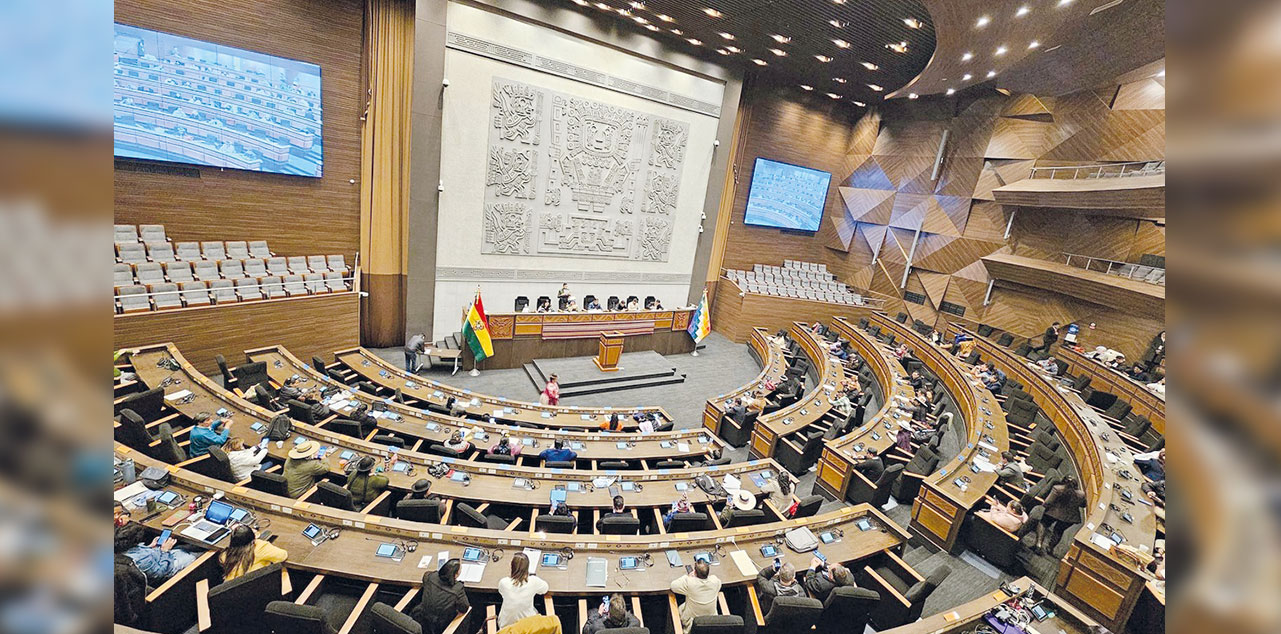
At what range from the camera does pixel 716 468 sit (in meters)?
5.84

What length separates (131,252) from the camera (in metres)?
7.45

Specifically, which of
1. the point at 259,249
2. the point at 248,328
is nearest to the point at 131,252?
the point at 259,249

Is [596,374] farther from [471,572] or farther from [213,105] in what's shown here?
[213,105]

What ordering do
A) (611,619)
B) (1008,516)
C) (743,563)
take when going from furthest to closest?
(1008,516)
(743,563)
(611,619)

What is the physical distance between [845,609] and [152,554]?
4.98 m

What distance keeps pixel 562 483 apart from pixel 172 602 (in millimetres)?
2934

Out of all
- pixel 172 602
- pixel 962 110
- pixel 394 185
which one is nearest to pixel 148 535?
pixel 172 602

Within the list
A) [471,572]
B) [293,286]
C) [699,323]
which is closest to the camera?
[471,572]

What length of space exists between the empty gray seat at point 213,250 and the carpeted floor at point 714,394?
2.88m

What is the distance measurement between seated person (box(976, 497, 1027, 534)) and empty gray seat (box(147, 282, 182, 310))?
10165 millimetres

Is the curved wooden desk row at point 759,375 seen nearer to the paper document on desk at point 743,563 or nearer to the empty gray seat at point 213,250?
the paper document on desk at point 743,563

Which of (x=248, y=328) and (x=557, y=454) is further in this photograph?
(x=248, y=328)

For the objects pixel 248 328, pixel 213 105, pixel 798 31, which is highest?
pixel 798 31

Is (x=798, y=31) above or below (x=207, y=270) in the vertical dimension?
above
